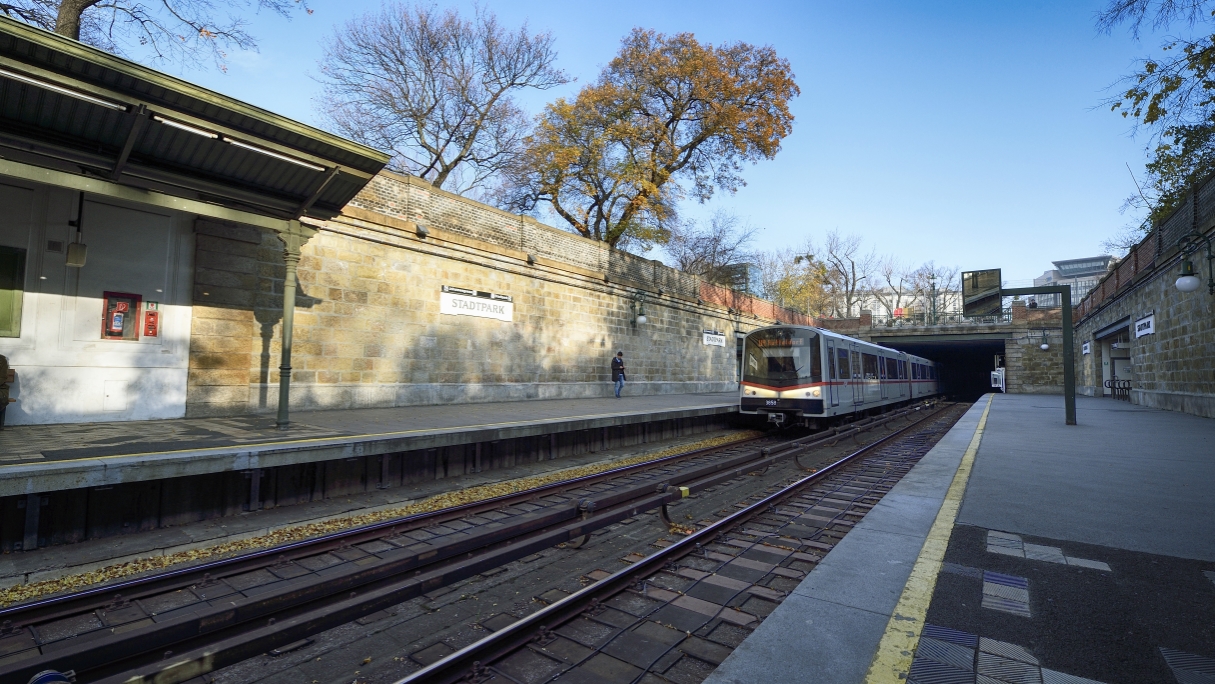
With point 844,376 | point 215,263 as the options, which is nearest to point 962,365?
point 844,376

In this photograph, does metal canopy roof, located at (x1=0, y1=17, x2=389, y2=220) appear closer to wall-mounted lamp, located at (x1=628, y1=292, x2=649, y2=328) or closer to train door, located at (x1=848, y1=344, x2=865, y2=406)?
wall-mounted lamp, located at (x1=628, y1=292, x2=649, y2=328)

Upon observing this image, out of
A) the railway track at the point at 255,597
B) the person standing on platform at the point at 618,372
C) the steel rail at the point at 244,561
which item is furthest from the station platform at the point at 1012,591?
the person standing on platform at the point at 618,372

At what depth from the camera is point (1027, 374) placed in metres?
34.3

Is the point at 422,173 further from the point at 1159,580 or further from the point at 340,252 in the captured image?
the point at 1159,580

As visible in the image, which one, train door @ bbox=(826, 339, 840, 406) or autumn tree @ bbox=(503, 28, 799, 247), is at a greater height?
autumn tree @ bbox=(503, 28, 799, 247)

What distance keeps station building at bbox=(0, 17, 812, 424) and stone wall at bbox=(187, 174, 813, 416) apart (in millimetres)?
42

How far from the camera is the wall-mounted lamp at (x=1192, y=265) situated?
476 inches

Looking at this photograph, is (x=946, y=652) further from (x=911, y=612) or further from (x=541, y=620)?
(x=541, y=620)

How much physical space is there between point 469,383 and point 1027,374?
3545 centimetres

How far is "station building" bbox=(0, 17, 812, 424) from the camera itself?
6.57 m

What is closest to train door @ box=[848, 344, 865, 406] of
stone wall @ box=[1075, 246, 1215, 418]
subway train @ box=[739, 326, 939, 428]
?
subway train @ box=[739, 326, 939, 428]

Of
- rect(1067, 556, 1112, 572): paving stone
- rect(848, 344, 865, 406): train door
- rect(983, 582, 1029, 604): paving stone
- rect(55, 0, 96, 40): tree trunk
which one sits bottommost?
rect(983, 582, 1029, 604): paving stone

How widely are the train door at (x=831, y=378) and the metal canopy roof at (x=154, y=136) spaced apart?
10902 millimetres

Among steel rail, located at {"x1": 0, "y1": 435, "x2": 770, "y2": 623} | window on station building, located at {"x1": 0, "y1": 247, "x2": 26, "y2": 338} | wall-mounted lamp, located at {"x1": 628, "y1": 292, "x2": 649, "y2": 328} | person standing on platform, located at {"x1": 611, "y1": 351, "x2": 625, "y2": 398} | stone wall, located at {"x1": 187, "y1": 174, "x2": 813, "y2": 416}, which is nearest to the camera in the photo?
steel rail, located at {"x1": 0, "y1": 435, "x2": 770, "y2": 623}
